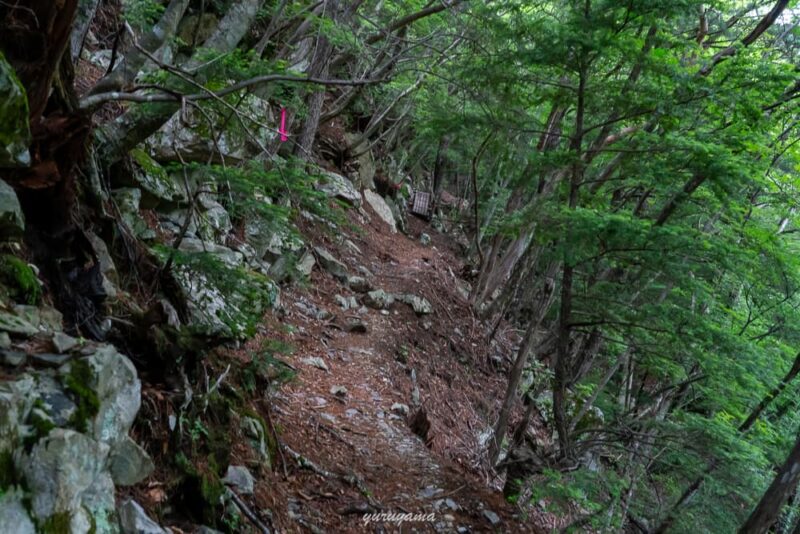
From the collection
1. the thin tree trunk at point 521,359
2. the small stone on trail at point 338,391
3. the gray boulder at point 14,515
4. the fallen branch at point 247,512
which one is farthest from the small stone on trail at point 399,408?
the gray boulder at point 14,515

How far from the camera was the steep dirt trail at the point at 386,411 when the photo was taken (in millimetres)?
4418

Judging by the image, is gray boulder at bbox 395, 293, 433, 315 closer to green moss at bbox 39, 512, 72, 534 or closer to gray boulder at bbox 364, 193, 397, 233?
gray boulder at bbox 364, 193, 397, 233

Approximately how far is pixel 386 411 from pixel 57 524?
5371 millimetres

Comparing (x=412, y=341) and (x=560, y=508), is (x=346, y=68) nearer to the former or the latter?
(x=412, y=341)

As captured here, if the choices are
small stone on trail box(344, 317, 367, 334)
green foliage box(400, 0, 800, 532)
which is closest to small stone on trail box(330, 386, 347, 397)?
small stone on trail box(344, 317, 367, 334)

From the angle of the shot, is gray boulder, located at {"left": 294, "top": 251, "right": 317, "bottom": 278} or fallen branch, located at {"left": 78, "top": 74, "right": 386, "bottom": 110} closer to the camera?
fallen branch, located at {"left": 78, "top": 74, "right": 386, "bottom": 110}

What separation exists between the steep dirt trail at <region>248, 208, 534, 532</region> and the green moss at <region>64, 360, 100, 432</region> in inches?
69.8

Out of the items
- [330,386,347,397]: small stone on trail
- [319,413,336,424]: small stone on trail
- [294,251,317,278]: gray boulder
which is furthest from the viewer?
[294,251,317,278]: gray boulder

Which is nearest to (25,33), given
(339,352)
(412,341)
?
(339,352)

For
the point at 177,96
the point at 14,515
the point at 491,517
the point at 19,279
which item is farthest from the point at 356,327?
the point at 14,515

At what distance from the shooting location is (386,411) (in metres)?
6.90

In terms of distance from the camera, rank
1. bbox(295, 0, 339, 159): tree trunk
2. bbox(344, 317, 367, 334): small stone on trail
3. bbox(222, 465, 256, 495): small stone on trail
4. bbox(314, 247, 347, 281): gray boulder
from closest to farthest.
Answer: bbox(222, 465, 256, 495): small stone on trail, bbox(295, 0, 339, 159): tree trunk, bbox(344, 317, 367, 334): small stone on trail, bbox(314, 247, 347, 281): gray boulder

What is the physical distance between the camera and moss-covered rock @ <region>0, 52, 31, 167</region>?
2328mm

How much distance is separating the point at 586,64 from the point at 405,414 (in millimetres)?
5047
